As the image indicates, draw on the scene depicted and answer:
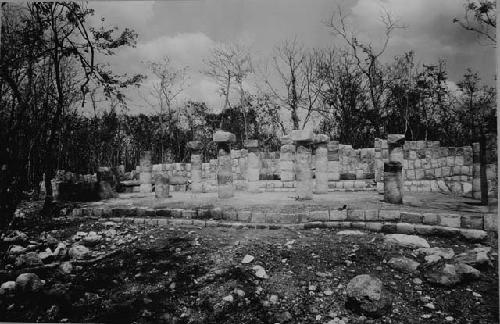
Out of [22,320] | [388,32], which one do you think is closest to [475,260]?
[388,32]

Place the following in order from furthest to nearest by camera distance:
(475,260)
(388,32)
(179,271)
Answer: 1. (388,32)
2. (179,271)
3. (475,260)

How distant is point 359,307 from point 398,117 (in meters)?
6.93

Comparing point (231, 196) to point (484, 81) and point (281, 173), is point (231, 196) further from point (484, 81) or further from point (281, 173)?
point (484, 81)

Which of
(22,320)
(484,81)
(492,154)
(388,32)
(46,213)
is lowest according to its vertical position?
(22,320)

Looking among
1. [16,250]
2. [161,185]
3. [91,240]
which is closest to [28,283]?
[16,250]

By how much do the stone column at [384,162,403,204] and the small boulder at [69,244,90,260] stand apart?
5.14m

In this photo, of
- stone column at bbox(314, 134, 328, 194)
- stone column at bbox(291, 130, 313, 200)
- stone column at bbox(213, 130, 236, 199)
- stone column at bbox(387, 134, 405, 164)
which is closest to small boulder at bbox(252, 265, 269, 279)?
stone column at bbox(291, 130, 313, 200)

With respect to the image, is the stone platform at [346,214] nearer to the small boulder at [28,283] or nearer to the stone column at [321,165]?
the small boulder at [28,283]

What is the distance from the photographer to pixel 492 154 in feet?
18.3

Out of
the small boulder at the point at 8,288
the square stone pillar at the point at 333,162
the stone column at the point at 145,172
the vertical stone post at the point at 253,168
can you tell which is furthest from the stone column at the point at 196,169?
the small boulder at the point at 8,288

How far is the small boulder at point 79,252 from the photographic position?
5184 mm

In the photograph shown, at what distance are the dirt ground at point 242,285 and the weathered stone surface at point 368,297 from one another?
70mm

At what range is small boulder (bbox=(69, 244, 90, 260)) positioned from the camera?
5.18 meters

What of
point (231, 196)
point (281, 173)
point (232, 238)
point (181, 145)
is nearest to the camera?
point (232, 238)
